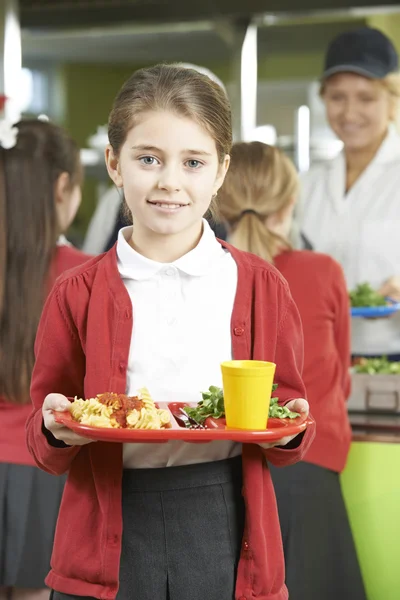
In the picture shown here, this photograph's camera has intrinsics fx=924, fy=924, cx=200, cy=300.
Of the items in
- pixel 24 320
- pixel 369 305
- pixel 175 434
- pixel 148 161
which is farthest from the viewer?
pixel 369 305

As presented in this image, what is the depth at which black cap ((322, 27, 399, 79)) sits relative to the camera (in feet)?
9.52

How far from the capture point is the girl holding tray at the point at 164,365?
123 centimetres

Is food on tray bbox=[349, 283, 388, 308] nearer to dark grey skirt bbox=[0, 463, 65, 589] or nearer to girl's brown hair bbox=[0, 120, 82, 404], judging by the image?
girl's brown hair bbox=[0, 120, 82, 404]

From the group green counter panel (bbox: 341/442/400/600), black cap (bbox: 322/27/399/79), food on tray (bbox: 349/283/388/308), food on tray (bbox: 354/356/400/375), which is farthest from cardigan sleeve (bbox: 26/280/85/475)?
black cap (bbox: 322/27/399/79)

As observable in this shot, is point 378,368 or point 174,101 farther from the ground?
point 174,101

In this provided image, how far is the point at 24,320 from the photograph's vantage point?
6.30ft

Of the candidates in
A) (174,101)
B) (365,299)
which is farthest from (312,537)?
(174,101)

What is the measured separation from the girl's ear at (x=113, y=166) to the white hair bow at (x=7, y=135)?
79cm

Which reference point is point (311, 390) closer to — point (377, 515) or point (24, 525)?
point (377, 515)

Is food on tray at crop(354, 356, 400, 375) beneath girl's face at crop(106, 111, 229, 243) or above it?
beneath

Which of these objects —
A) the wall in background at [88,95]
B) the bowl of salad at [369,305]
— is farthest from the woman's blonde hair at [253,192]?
the wall in background at [88,95]

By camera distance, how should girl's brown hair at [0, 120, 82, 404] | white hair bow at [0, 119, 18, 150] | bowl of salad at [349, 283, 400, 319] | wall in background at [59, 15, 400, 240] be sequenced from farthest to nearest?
wall in background at [59, 15, 400, 240] → bowl of salad at [349, 283, 400, 319] → white hair bow at [0, 119, 18, 150] → girl's brown hair at [0, 120, 82, 404]

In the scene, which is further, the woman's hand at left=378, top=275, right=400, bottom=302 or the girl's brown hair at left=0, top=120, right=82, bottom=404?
the woman's hand at left=378, top=275, right=400, bottom=302

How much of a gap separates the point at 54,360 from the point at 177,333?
17 centimetres
